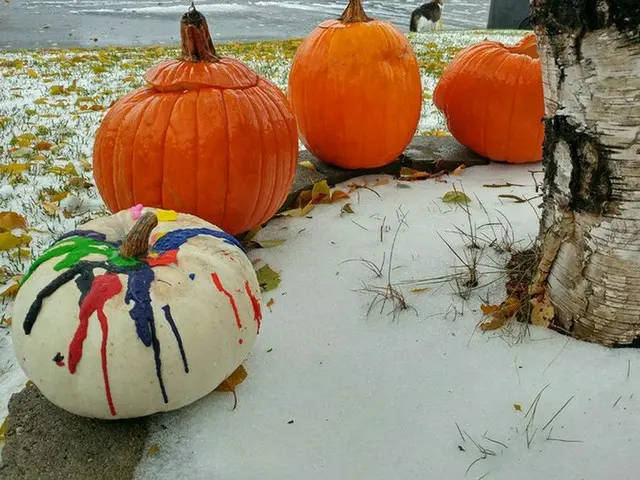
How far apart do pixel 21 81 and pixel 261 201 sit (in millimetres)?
4834

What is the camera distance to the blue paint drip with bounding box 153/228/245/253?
1.65 meters

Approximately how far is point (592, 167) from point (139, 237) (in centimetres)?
117

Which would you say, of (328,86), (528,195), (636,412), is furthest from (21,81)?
(636,412)

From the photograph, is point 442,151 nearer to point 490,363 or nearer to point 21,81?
point 490,363

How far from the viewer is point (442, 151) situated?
342 centimetres

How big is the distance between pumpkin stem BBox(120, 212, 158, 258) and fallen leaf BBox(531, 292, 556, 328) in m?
1.14

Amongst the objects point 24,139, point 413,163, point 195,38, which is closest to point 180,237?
point 195,38

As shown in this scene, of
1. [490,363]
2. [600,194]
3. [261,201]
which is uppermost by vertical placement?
[600,194]

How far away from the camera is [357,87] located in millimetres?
2834

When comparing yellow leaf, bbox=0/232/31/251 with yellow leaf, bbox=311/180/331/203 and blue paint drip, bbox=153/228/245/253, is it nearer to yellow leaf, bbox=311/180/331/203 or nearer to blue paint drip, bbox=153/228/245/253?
blue paint drip, bbox=153/228/245/253

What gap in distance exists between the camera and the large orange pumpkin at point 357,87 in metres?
2.84

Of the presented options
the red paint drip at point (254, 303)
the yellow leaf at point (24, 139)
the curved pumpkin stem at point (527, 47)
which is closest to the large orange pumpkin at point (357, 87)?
the curved pumpkin stem at point (527, 47)

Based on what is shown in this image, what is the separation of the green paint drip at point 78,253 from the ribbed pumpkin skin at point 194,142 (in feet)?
1.95

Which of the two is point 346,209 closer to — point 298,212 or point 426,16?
point 298,212
